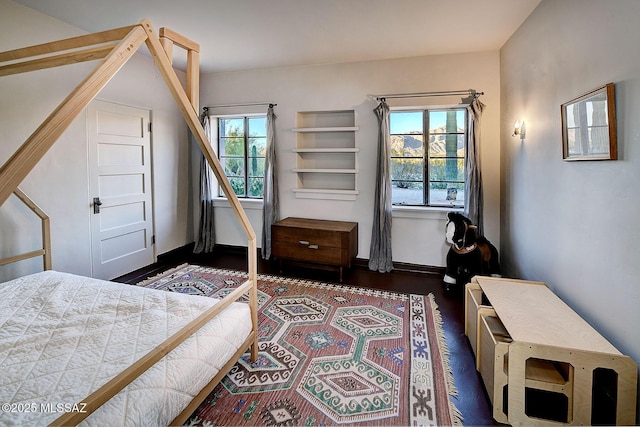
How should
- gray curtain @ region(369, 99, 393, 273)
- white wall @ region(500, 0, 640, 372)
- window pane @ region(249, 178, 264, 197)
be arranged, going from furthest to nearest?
window pane @ region(249, 178, 264, 197) → gray curtain @ region(369, 99, 393, 273) → white wall @ region(500, 0, 640, 372)

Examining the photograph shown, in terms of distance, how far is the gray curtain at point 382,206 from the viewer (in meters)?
3.94

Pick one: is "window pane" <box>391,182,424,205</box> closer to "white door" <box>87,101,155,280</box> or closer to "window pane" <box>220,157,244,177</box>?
"window pane" <box>220,157,244,177</box>

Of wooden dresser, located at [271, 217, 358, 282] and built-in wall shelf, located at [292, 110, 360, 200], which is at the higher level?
built-in wall shelf, located at [292, 110, 360, 200]

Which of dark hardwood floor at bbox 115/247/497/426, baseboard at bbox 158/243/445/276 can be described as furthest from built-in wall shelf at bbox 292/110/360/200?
dark hardwood floor at bbox 115/247/497/426

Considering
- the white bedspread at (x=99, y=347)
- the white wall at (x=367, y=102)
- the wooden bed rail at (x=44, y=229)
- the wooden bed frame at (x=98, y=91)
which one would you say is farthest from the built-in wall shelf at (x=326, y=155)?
→ the wooden bed rail at (x=44, y=229)

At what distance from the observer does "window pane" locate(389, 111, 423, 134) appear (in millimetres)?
4082

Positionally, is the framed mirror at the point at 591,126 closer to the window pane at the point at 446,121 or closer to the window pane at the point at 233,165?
the window pane at the point at 446,121

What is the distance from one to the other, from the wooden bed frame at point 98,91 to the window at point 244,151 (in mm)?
2979

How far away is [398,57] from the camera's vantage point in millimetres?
3936

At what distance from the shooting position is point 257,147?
15.9 feet

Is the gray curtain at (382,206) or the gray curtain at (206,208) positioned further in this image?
the gray curtain at (206,208)

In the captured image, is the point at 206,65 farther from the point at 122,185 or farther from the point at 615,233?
the point at 615,233

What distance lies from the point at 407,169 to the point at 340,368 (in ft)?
9.17

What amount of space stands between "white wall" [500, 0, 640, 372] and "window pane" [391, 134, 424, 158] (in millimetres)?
1037
